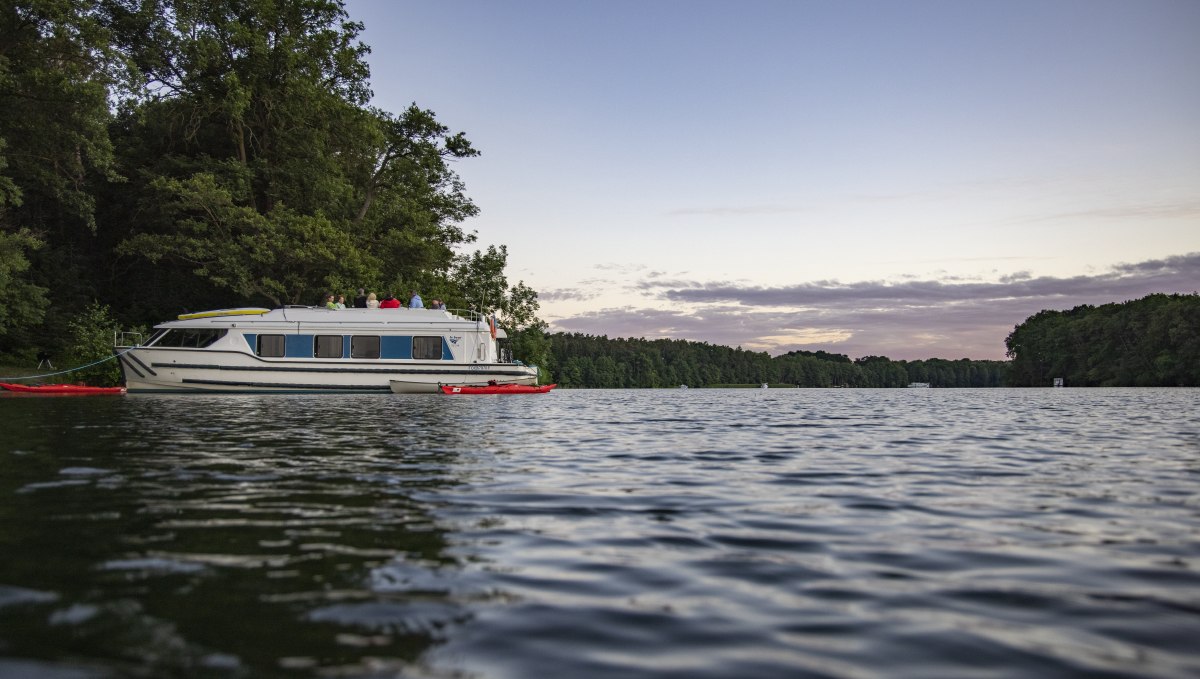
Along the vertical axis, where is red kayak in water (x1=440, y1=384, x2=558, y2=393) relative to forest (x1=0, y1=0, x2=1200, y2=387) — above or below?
below

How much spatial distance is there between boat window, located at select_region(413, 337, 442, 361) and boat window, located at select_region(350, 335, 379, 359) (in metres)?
1.43

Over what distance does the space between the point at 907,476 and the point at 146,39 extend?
123ft

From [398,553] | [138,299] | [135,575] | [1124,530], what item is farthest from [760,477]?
[138,299]

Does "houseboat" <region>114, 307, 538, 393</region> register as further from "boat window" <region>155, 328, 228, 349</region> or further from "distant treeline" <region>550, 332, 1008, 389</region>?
"distant treeline" <region>550, 332, 1008, 389</region>

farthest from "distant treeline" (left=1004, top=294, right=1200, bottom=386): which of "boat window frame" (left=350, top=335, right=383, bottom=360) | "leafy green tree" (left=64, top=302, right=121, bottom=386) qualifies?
"leafy green tree" (left=64, top=302, right=121, bottom=386)

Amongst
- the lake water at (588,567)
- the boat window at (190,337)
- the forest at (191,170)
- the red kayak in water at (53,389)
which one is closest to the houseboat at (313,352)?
the boat window at (190,337)

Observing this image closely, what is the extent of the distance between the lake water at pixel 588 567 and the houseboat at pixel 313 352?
21.5 m

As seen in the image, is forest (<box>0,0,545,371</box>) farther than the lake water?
Yes

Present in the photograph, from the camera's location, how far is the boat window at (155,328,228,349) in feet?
97.5

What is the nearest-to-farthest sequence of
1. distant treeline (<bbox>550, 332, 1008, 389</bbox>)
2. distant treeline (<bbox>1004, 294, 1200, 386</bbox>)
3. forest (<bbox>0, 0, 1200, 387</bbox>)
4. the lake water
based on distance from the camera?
the lake water
forest (<bbox>0, 0, 1200, 387</bbox>)
distant treeline (<bbox>1004, 294, 1200, 386</bbox>)
distant treeline (<bbox>550, 332, 1008, 389</bbox>)

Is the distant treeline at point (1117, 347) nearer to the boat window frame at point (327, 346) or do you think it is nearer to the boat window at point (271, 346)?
the boat window frame at point (327, 346)

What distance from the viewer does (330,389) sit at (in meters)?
31.2

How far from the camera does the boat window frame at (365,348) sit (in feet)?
103

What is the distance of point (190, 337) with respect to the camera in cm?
2988
